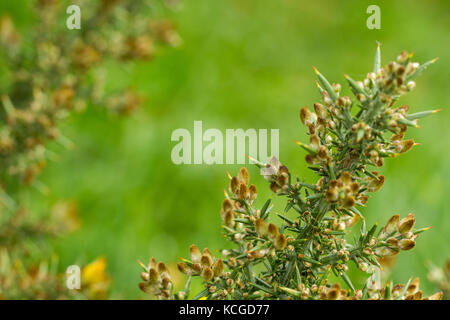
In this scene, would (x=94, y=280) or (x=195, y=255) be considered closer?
(x=195, y=255)

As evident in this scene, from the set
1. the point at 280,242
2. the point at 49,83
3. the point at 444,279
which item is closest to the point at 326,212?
the point at 280,242

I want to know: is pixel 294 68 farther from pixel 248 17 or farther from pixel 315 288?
pixel 315 288

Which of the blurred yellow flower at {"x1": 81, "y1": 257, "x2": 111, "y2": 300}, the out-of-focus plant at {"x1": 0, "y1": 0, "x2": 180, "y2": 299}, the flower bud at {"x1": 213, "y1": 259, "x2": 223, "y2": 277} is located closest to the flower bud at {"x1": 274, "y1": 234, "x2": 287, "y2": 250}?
the flower bud at {"x1": 213, "y1": 259, "x2": 223, "y2": 277}

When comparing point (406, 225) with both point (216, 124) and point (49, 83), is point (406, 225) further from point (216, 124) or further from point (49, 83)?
point (216, 124)

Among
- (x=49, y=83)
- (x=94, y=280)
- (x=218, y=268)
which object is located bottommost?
(x=94, y=280)

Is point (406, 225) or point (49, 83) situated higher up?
point (49, 83)

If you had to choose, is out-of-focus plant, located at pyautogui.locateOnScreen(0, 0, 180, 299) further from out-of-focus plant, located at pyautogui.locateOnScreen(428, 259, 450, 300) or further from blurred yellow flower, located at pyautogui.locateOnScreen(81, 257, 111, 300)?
out-of-focus plant, located at pyautogui.locateOnScreen(428, 259, 450, 300)

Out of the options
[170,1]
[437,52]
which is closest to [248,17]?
[437,52]
